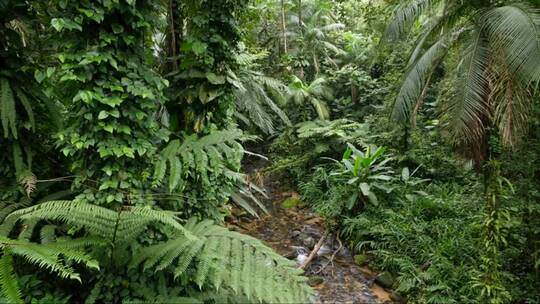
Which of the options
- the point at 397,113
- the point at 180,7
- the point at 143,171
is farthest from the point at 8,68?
the point at 397,113

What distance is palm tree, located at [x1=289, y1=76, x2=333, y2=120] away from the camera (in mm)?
7625

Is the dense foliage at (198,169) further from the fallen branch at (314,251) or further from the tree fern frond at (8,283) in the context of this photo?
the fallen branch at (314,251)

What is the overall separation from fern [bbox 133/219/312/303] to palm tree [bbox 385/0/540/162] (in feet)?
→ 8.10

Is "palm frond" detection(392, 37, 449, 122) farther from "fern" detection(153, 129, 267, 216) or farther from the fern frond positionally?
the fern frond

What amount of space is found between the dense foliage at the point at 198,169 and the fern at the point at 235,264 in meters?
0.01

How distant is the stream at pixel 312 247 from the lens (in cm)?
368

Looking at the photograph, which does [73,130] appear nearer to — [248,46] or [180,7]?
[180,7]

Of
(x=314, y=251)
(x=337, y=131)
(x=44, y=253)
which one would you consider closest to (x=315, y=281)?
(x=314, y=251)

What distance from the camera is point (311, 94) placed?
795cm

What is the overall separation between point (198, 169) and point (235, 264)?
26.1 inches

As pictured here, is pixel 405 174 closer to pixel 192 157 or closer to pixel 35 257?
pixel 192 157

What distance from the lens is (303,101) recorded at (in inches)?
307

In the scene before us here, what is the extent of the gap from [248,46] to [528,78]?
4.40 metres

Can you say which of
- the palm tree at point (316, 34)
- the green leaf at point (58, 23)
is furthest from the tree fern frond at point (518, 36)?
the palm tree at point (316, 34)
